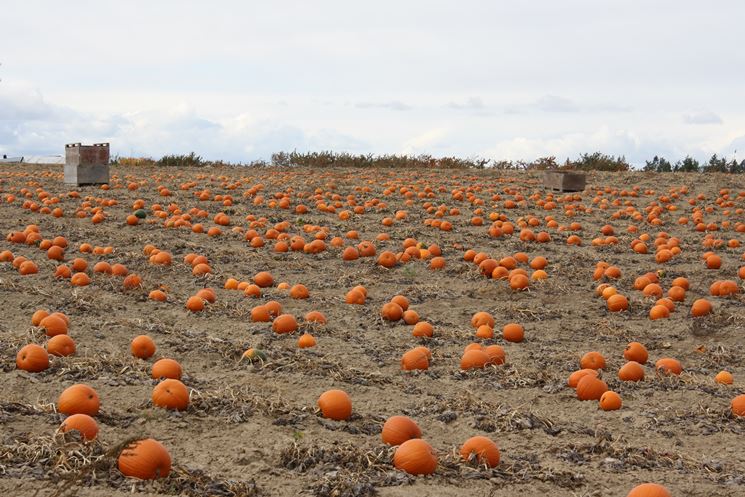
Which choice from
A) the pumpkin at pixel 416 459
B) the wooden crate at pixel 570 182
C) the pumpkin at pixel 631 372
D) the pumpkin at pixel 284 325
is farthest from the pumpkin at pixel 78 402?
the wooden crate at pixel 570 182

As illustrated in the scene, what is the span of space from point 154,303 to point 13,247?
3748mm

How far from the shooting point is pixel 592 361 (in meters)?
6.69

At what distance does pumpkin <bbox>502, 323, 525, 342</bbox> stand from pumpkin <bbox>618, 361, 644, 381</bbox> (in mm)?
1258

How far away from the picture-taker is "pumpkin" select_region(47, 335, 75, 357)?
6238mm

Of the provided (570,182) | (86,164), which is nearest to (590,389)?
(570,182)

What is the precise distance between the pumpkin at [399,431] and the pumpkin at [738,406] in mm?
2274

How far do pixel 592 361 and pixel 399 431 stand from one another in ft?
8.20

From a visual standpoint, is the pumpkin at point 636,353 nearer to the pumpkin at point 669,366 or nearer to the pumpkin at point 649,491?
Result: the pumpkin at point 669,366

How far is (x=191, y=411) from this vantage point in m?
5.16

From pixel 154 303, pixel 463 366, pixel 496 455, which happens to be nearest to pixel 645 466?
pixel 496 455

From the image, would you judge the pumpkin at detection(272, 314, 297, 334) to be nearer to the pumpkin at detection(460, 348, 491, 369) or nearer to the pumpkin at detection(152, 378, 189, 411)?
the pumpkin at detection(460, 348, 491, 369)

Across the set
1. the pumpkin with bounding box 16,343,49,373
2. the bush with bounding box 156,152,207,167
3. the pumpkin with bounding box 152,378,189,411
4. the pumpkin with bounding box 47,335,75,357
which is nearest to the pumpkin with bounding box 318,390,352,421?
the pumpkin with bounding box 152,378,189,411

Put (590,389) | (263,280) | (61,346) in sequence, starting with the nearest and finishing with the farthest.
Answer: (590,389) < (61,346) < (263,280)

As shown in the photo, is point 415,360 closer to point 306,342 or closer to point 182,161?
point 306,342
